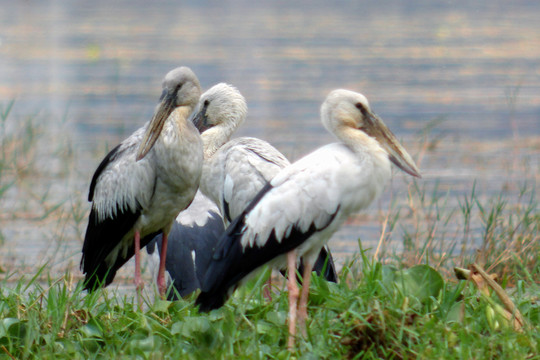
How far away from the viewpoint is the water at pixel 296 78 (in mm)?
8062

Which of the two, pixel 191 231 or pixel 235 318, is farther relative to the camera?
pixel 191 231

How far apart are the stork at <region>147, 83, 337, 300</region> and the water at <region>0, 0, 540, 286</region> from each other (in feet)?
1.95

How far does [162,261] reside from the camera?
5352 mm

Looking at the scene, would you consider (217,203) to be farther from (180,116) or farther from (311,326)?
(311,326)

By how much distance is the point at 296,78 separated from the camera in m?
13.2

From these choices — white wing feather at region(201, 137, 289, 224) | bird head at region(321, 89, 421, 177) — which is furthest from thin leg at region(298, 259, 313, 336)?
white wing feather at region(201, 137, 289, 224)

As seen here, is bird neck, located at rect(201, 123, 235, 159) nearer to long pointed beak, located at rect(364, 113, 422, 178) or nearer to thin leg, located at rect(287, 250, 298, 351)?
long pointed beak, located at rect(364, 113, 422, 178)

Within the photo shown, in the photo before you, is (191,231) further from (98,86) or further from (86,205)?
(98,86)

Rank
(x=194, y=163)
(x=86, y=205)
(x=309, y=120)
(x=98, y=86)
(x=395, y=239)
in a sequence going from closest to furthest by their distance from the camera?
1. (x=194, y=163)
2. (x=395, y=239)
3. (x=86, y=205)
4. (x=309, y=120)
5. (x=98, y=86)

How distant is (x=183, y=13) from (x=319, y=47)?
9007mm

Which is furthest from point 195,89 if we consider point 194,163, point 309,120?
point 309,120

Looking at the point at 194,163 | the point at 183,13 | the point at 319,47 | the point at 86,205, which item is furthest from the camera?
the point at 183,13

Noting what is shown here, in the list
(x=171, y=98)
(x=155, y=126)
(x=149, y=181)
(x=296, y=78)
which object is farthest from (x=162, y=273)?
(x=296, y=78)

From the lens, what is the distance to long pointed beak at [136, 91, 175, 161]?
5.01m
